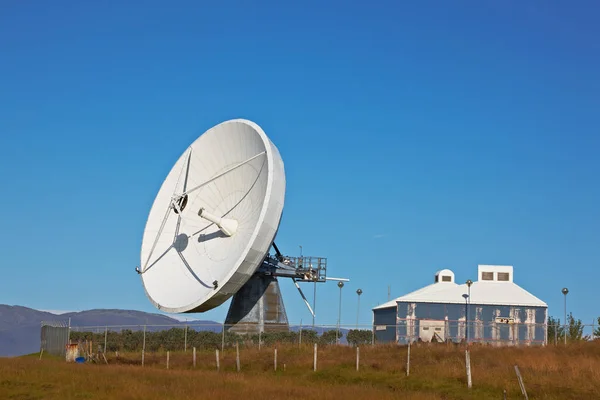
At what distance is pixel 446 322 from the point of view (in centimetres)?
7194

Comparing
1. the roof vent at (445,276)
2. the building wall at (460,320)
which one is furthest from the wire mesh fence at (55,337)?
the roof vent at (445,276)

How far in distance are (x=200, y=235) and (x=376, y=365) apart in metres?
16.4

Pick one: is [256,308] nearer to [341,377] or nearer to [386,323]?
[341,377]

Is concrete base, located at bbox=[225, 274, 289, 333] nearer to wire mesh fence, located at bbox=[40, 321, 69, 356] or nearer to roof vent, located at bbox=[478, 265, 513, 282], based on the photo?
wire mesh fence, located at bbox=[40, 321, 69, 356]

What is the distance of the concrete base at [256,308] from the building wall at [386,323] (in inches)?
731

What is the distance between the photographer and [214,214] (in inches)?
2037

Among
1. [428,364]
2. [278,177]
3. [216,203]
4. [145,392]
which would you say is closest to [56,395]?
[145,392]

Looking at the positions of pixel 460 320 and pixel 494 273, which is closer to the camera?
pixel 460 320

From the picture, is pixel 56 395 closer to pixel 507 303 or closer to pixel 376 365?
pixel 376 365

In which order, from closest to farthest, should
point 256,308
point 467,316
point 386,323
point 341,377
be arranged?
point 341,377 → point 256,308 → point 467,316 → point 386,323

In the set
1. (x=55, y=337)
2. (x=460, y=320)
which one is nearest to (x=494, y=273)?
(x=460, y=320)

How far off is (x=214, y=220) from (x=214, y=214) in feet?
9.13

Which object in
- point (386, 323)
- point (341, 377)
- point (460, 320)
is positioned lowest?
point (341, 377)

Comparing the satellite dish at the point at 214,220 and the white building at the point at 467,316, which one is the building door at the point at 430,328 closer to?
the white building at the point at 467,316
